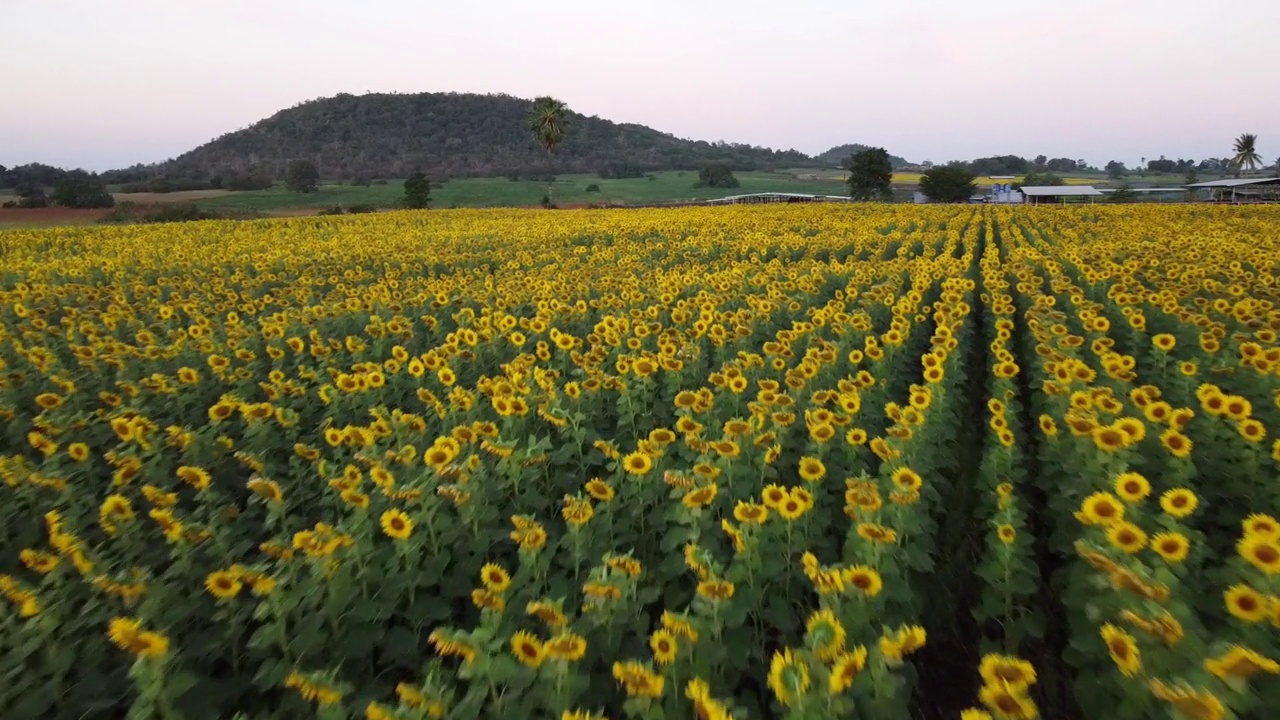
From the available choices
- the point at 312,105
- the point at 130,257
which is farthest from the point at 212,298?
the point at 312,105

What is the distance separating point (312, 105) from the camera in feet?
368

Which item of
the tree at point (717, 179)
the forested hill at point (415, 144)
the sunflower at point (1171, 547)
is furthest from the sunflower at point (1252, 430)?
the forested hill at point (415, 144)

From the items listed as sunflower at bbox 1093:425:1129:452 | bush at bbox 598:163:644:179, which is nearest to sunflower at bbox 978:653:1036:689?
sunflower at bbox 1093:425:1129:452

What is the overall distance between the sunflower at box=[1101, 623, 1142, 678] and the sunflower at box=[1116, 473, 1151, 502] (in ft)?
3.25

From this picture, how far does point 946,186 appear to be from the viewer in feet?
218

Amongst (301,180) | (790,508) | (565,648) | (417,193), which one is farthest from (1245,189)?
(301,180)

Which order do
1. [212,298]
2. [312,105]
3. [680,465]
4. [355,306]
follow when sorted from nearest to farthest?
1. [680,465]
2. [355,306]
3. [212,298]
4. [312,105]

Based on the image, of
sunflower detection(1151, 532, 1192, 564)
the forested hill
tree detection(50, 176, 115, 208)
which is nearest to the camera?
sunflower detection(1151, 532, 1192, 564)

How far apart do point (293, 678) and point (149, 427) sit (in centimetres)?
302

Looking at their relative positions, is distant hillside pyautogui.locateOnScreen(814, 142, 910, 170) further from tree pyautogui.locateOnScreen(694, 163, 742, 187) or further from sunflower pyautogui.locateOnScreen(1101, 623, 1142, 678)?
sunflower pyautogui.locateOnScreen(1101, 623, 1142, 678)

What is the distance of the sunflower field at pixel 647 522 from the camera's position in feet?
7.05

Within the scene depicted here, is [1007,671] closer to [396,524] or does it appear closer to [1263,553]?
[1263,553]

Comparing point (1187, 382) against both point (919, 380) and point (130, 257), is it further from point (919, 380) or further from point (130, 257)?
point (130, 257)

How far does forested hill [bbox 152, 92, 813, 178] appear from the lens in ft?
316
